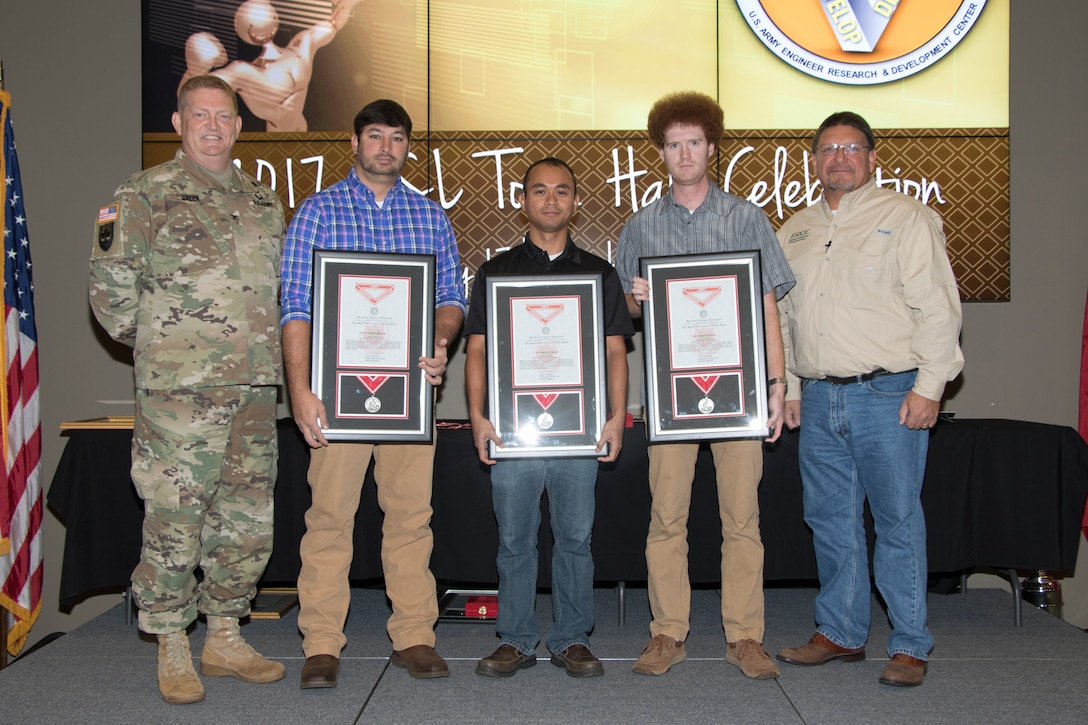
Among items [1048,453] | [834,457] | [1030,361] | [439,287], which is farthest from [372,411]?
[1030,361]

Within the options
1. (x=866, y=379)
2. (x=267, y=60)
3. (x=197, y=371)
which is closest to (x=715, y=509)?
(x=866, y=379)

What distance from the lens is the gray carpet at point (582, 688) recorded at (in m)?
2.48

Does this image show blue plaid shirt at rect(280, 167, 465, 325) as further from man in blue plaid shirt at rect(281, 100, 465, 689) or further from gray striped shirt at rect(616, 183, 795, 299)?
gray striped shirt at rect(616, 183, 795, 299)

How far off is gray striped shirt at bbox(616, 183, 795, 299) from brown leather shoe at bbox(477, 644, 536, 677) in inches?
54.2

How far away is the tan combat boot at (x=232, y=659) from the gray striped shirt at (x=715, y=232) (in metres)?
1.84

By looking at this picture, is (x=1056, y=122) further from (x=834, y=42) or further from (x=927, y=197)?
(x=834, y=42)

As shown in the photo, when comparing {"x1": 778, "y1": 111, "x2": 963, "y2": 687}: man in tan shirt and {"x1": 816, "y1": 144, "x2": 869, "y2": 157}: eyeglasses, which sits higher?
{"x1": 816, "y1": 144, "x2": 869, "y2": 157}: eyeglasses

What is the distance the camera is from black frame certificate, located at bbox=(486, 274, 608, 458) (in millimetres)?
2701

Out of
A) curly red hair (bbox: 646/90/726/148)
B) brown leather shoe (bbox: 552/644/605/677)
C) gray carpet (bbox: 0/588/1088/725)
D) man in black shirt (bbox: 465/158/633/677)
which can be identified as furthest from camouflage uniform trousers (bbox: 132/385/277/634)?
curly red hair (bbox: 646/90/726/148)

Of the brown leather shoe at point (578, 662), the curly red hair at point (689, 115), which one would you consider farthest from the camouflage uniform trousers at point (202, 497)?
the curly red hair at point (689, 115)

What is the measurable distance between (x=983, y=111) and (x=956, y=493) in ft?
6.73

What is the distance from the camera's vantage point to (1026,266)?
425 cm

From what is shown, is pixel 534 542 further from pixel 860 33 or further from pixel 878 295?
pixel 860 33

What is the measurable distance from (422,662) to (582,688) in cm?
53
